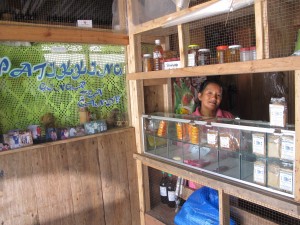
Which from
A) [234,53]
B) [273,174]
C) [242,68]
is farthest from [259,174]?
[234,53]

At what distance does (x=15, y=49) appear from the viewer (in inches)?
65.4

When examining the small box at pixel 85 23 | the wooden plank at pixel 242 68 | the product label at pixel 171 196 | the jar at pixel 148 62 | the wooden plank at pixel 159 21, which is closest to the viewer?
the wooden plank at pixel 242 68

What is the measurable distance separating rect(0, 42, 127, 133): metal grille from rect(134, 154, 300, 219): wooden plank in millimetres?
590

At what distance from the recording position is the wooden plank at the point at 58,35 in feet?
5.19

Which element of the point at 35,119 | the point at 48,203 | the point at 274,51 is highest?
the point at 274,51

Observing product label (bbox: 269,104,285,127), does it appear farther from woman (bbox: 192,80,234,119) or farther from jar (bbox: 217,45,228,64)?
woman (bbox: 192,80,234,119)

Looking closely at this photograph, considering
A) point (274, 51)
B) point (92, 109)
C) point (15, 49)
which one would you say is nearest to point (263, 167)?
point (274, 51)

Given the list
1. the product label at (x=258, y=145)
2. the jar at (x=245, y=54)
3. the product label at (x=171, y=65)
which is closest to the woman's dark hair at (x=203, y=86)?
the product label at (x=171, y=65)

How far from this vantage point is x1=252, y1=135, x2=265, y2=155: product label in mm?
1327

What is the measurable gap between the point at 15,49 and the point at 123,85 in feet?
2.61

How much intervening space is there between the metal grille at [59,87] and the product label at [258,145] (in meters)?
1.09

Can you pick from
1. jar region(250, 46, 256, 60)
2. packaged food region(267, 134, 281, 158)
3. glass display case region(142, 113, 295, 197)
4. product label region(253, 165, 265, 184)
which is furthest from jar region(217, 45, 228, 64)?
product label region(253, 165, 265, 184)

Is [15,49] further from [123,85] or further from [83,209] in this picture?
[83,209]

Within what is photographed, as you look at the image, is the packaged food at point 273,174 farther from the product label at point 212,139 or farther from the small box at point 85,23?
the small box at point 85,23
